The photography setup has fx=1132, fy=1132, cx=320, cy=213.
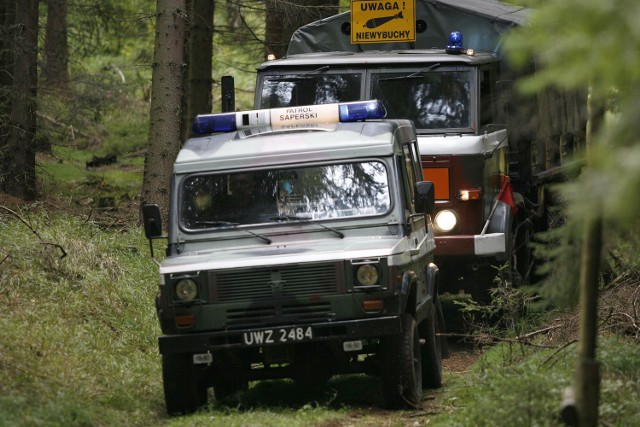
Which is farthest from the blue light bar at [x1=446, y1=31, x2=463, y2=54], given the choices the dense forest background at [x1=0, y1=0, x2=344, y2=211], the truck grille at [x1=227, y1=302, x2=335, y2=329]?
the truck grille at [x1=227, y1=302, x2=335, y2=329]

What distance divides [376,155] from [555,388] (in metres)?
2.73

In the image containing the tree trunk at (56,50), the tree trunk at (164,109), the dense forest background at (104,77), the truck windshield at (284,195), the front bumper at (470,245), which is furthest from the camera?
the tree trunk at (56,50)

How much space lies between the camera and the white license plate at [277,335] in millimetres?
8297

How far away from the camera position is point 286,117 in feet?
32.1

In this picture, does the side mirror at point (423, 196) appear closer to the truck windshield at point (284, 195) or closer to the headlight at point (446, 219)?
the truck windshield at point (284, 195)

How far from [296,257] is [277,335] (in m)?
0.59

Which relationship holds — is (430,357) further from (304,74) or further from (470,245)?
(304,74)

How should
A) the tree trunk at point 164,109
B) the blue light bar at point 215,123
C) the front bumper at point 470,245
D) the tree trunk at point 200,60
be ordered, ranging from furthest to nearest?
the tree trunk at point 200,60 → the tree trunk at point 164,109 → the front bumper at point 470,245 → the blue light bar at point 215,123

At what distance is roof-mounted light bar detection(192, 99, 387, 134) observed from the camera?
971 centimetres

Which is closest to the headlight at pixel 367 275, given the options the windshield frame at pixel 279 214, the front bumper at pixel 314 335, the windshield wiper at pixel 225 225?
the front bumper at pixel 314 335

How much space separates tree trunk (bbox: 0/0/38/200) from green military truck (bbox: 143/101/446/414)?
8.07m

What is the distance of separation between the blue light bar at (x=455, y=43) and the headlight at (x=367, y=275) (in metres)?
4.68

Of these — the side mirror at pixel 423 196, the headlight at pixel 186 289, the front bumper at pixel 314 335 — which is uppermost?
the side mirror at pixel 423 196

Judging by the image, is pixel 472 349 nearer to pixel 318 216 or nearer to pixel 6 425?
pixel 318 216
